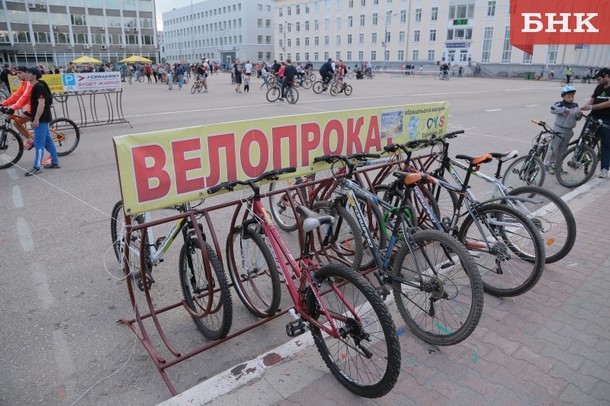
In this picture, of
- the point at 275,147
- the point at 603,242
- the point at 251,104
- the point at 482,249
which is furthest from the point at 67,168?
the point at 251,104

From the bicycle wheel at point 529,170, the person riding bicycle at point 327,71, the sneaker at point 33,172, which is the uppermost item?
the person riding bicycle at point 327,71

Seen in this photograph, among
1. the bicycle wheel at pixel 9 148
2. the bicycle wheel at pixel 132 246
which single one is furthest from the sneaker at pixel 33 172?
the bicycle wheel at pixel 132 246

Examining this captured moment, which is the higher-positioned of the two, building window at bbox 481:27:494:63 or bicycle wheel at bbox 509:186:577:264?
building window at bbox 481:27:494:63

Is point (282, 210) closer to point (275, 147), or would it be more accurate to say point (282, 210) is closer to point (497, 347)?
point (275, 147)

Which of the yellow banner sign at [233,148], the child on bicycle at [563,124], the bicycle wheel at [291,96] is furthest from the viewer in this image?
the bicycle wheel at [291,96]

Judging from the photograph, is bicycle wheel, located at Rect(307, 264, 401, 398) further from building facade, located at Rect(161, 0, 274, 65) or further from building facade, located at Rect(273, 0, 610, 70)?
building facade, located at Rect(161, 0, 274, 65)

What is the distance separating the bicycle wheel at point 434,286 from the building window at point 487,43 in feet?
213

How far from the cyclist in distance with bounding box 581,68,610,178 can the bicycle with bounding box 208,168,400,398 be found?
6502mm

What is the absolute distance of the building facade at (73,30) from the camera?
67.8 metres

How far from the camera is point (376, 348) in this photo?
106 inches

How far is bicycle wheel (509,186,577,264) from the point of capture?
4145 mm

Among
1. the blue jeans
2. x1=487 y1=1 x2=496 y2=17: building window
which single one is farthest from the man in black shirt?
x1=487 y1=1 x2=496 y2=17: building window

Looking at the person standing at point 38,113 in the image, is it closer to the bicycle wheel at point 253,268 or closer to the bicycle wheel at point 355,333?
the bicycle wheel at point 253,268

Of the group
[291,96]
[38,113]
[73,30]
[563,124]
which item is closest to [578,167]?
[563,124]
